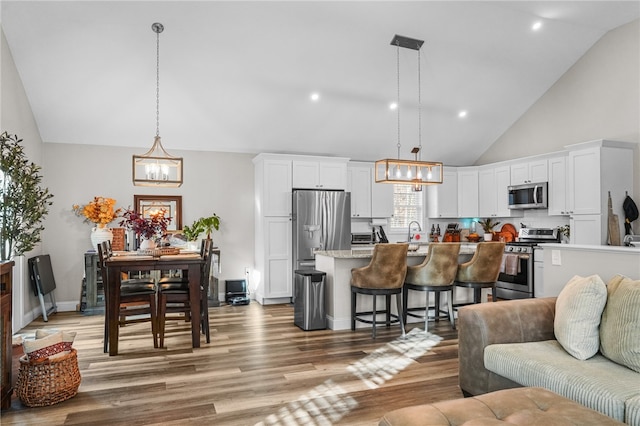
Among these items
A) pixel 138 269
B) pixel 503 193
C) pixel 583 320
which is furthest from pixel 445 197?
pixel 138 269

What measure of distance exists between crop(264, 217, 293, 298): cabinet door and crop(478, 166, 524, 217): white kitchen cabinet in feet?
12.3

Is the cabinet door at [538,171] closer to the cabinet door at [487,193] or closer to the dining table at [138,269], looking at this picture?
the cabinet door at [487,193]

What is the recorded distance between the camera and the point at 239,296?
6.76m

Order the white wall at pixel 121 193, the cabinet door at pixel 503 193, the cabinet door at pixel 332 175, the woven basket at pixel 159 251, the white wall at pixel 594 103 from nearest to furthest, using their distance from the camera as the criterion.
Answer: the woven basket at pixel 159 251, the white wall at pixel 594 103, the white wall at pixel 121 193, the cabinet door at pixel 332 175, the cabinet door at pixel 503 193

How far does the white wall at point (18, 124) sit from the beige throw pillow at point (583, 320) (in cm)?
550

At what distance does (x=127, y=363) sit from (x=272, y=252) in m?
3.08

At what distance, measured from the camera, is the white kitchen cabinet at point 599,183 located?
5719 mm

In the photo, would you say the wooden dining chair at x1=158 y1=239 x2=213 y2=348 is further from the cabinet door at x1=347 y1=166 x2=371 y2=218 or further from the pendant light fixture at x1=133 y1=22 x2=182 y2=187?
the cabinet door at x1=347 y1=166 x2=371 y2=218

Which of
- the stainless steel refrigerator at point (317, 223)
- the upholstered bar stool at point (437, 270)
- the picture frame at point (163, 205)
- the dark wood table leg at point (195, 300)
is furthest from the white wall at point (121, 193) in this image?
the upholstered bar stool at point (437, 270)

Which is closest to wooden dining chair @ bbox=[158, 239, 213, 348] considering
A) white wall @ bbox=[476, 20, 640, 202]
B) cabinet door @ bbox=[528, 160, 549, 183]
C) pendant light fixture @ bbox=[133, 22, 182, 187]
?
pendant light fixture @ bbox=[133, 22, 182, 187]

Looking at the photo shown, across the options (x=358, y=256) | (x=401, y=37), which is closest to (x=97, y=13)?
(x=401, y=37)

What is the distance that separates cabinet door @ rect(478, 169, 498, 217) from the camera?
771 centimetres

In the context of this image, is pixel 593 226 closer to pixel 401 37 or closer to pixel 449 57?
pixel 449 57

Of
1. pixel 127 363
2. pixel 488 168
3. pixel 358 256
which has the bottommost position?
pixel 127 363
